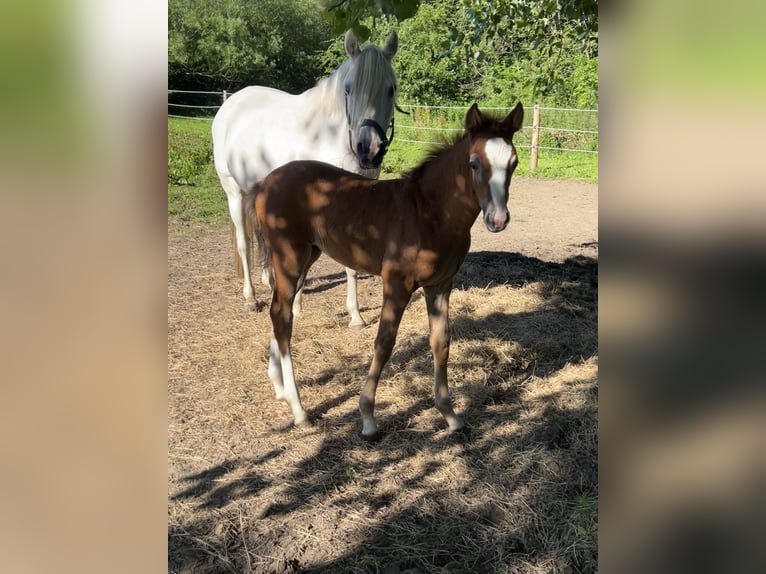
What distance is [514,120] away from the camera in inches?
123

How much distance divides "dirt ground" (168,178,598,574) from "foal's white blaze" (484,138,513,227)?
1.40m

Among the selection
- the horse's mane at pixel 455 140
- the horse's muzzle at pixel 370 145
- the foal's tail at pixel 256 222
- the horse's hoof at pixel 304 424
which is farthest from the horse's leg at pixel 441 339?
the horse's muzzle at pixel 370 145

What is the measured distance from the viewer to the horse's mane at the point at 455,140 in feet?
10.0

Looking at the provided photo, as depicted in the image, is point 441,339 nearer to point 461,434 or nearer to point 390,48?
point 461,434

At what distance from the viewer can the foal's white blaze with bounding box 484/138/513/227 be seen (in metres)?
2.89

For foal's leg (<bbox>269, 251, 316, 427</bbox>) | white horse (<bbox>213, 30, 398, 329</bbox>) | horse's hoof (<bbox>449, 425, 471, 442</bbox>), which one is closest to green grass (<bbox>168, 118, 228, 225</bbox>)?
white horse (<bbox>213, 30, 398, 329</bbox>)

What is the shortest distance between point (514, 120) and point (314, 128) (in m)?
2.44

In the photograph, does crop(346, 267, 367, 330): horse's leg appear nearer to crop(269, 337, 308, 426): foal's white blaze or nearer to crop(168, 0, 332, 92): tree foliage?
crop(269, 337, 308, 426): foal's white blaze

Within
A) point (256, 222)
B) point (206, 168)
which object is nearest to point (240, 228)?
point (256, 222)

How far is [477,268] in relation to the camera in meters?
6.96

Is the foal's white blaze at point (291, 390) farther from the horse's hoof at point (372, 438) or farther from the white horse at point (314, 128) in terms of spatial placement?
the white horse at point (314, 128)
